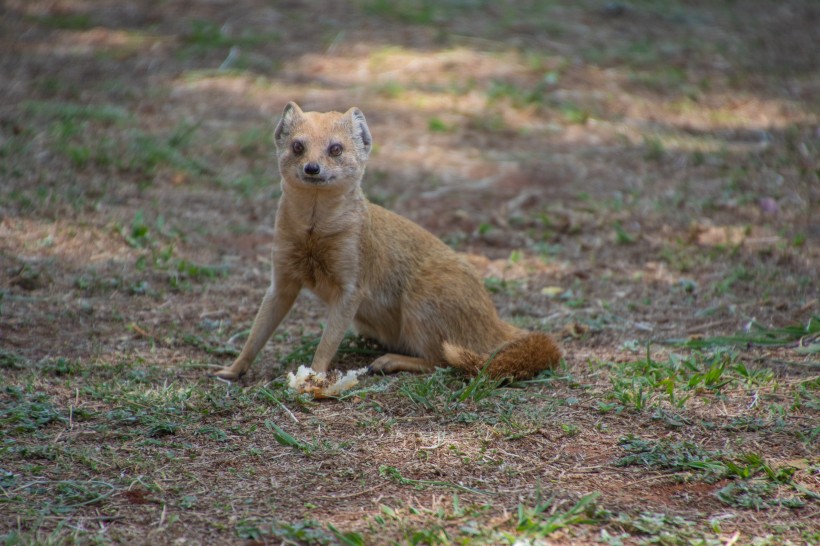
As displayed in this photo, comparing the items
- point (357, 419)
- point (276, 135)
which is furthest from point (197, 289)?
point (357, 419)

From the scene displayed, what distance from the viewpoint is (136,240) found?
6234 millimetres

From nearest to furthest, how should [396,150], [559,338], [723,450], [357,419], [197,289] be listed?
1. [723,450]
2. [357,419]
3. [559,338]
4. [197,289]
5. [396,150]

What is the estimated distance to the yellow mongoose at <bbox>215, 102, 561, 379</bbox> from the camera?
4.58 metres

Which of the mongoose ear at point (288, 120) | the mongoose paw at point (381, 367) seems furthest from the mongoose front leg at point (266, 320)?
the mongoose ear at point (288, 120)

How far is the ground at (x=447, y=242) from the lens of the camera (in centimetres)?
340

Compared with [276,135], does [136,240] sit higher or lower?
lower

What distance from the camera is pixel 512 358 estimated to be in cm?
453

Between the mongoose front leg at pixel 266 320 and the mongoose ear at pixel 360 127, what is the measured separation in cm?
85

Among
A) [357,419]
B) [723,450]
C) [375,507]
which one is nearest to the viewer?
[375,507]

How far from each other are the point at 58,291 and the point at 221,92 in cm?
441

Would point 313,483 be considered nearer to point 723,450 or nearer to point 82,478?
point 82,478

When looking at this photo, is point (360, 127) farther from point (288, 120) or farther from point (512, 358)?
point (512, 358)

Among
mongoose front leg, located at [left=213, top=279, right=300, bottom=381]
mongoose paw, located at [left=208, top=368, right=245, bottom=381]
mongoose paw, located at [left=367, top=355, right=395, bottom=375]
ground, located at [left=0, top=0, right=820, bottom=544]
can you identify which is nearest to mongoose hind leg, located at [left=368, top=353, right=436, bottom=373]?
mongoose paw, located at [left=367, top=355, right=395, bottom=375]

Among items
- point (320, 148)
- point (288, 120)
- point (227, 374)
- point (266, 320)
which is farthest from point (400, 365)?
point (288, 120)
